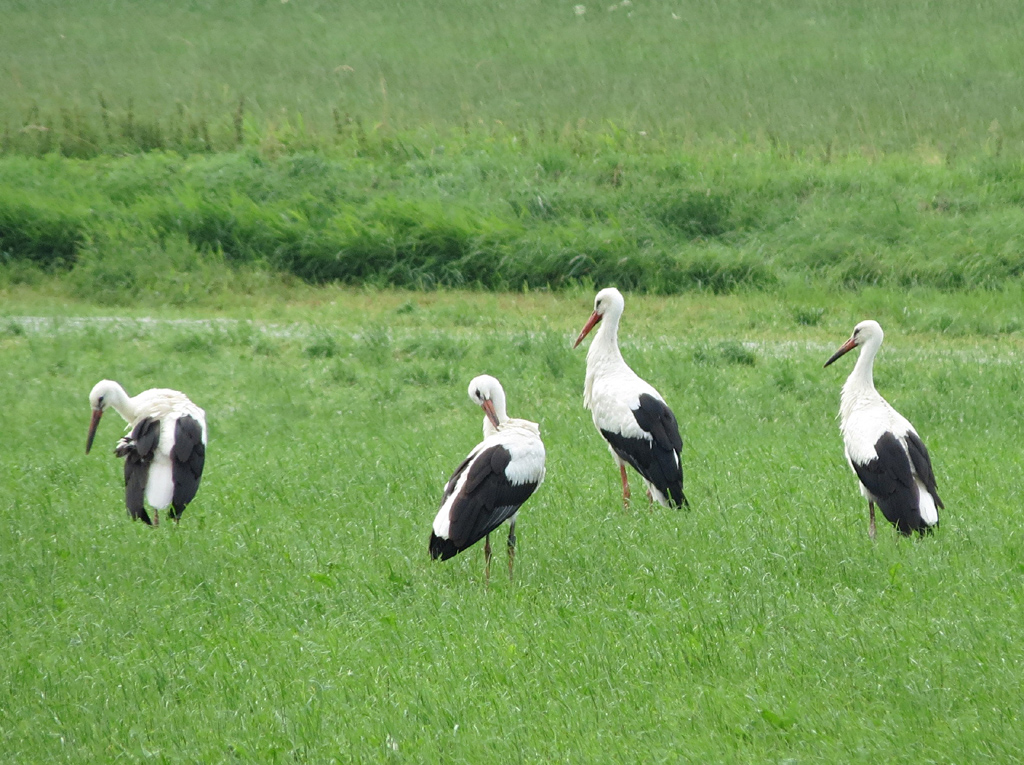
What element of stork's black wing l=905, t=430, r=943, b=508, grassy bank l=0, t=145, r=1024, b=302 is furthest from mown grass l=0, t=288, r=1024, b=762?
grassy bank l=0, t=145, r=1024, b=302

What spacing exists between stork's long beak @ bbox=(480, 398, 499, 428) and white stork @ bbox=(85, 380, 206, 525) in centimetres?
182

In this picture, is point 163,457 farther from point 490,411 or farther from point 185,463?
point 490,411

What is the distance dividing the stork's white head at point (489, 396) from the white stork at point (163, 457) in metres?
1.79

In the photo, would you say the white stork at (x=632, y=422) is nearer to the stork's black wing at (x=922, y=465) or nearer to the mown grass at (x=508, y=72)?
the stork's black wing at (x=922, y=465)

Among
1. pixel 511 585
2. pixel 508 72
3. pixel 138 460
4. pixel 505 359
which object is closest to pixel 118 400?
pixel 138 460

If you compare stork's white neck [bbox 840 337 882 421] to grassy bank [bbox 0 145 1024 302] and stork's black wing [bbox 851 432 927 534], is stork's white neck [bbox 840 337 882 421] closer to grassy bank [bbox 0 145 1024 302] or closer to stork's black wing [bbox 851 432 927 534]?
stork's black wing [bbox 851 432 927 534]

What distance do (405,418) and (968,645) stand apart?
21.2 feet

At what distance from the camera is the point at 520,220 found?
1691cm

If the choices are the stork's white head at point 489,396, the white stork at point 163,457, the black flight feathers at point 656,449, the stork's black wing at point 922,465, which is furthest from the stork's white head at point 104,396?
the stork's black wing at point 922,465

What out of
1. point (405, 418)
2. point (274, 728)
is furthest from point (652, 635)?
point (405, 418)

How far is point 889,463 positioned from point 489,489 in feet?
7.25

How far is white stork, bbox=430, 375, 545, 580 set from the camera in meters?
6.14

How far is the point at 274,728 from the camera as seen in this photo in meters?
4.64

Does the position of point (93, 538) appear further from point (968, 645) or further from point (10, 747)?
point (968, 645)
